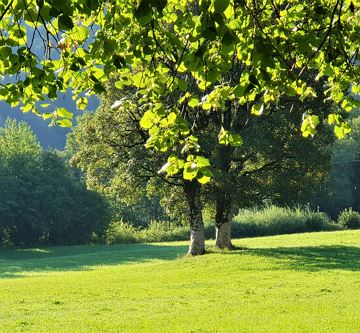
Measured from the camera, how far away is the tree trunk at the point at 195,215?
35156 mm

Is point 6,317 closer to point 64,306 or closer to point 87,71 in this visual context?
point 64,306

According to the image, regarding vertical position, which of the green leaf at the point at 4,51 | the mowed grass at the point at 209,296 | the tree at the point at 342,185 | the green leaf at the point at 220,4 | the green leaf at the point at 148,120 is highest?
the tree at the point at 342,185

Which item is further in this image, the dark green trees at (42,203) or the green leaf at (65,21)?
the dark green trees at (42,203)

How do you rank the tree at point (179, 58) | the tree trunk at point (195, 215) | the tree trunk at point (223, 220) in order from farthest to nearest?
the tree trunk at point (223, 220), the tree trunk at point (195, 215), the tree at point (179, 58)

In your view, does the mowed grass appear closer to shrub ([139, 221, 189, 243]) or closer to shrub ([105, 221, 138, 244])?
shrub ([139, 221, 189, 243])

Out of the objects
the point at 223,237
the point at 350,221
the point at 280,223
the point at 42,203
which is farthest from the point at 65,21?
the point at 350,221

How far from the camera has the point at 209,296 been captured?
2169 cm

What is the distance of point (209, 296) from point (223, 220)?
614 inches

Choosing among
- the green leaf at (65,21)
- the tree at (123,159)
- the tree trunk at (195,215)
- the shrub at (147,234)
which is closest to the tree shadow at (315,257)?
the tree trunk at (195,215)

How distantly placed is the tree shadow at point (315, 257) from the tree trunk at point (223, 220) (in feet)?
4.58

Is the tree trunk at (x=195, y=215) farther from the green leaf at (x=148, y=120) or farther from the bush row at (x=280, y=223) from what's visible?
the bush row at (x=280, y=223)

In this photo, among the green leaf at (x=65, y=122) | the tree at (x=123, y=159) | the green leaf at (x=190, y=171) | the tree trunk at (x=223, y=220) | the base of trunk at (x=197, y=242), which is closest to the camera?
the green leaf at (x=190, y=171)

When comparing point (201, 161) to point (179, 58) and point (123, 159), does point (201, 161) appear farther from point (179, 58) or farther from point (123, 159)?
point (123, 159)

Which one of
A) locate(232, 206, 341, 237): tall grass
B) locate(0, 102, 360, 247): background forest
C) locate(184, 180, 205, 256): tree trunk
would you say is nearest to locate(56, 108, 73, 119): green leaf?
locate(0, 102, 360, 247): background forest
